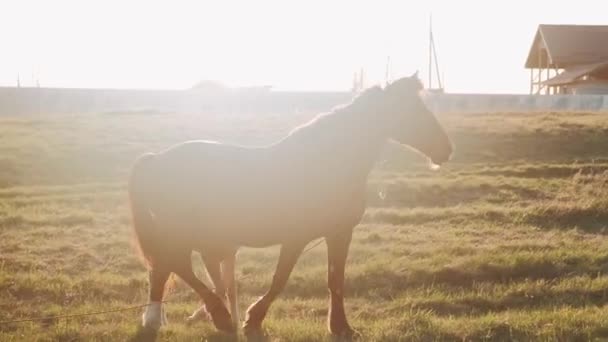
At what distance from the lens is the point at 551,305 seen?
7.54m

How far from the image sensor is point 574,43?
49156mm

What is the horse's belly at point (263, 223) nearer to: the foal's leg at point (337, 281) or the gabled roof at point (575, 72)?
the foal's leg at point (337, 281)

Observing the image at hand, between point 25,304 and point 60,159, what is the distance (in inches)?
664

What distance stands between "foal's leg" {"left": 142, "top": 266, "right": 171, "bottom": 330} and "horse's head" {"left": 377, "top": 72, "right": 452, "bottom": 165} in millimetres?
2334

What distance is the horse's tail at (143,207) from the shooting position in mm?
5977

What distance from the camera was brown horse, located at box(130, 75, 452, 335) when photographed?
5.86 metres

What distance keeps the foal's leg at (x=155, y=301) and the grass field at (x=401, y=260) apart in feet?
0.45

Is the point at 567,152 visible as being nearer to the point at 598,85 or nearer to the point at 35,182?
the point at 35,182

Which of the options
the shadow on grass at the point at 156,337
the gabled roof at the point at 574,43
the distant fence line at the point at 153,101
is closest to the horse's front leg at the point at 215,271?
the shadow on grass at the point at 156,337

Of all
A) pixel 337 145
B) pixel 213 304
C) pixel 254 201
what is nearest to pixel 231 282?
pixel 213 304

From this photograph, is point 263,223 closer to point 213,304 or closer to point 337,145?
point 213,304

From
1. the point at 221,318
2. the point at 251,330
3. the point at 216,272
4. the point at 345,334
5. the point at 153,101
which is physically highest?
the point at 153,101

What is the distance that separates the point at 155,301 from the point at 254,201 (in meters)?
1.27

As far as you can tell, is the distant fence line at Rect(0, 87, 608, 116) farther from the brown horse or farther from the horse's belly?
the horse's belly
